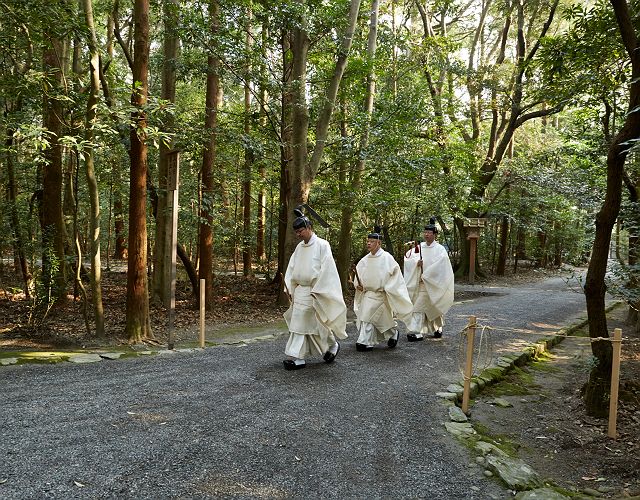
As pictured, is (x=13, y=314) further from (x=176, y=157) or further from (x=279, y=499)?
(x=279, y=499)

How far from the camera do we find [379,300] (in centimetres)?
716

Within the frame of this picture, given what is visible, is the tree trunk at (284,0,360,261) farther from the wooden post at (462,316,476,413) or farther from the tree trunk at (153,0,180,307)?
the wooden post at (462,316,476,413)

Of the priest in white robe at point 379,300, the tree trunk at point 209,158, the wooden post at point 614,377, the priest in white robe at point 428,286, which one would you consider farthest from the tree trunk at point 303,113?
the wooden post at point 614,377

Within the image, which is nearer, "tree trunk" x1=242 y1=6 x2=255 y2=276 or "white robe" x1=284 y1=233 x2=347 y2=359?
"white robe" x1=284 y1=233 x2=347 y2=359

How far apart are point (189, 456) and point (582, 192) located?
11038mm

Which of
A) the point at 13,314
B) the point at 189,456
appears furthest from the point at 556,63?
the point at 13,314

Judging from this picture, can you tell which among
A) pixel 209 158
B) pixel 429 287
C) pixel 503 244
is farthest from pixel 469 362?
pixel 503 244

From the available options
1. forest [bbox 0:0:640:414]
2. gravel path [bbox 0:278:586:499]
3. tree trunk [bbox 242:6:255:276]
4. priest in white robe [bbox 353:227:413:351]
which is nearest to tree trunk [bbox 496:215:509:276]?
forest [bbox 0:0:640:414]

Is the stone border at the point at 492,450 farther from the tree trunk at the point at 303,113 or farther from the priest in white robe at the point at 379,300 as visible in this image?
the tree trunk at the point at 303,113

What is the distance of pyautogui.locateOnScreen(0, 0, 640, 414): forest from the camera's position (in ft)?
20.6

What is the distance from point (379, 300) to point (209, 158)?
5300 millimetres

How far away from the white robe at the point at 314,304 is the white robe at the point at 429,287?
238 centimetres

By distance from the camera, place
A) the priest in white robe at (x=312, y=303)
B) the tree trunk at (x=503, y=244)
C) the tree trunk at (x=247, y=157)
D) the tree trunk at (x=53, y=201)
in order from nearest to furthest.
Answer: the priest in white robe at (x=312, y=303)
the tree trunk at (x=53, y=201)
the tree trunk at (x=247, y=157)
the tree trunk at (x=503, y=244)

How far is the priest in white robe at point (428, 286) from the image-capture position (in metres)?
8.05
